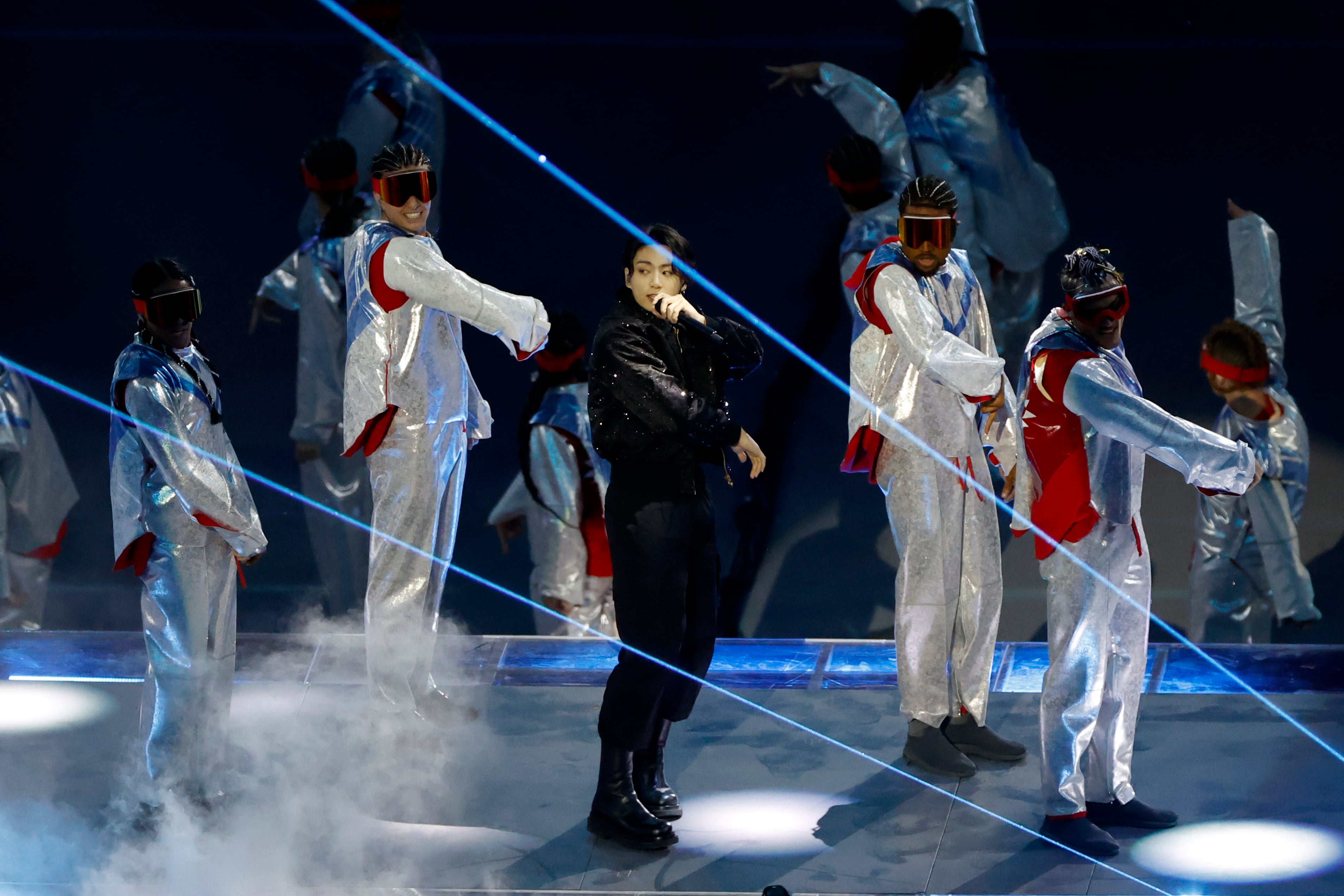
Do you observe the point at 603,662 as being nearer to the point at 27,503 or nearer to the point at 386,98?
the point at 386,98

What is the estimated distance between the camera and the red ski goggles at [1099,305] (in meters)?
3.64

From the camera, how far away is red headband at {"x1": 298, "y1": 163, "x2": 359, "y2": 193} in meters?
6.05

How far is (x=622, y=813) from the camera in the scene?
12.1 ft

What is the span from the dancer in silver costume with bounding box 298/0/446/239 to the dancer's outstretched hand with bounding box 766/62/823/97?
1.26 m

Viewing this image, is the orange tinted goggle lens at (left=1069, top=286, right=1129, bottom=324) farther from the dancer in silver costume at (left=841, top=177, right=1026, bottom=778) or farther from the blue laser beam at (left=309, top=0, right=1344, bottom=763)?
the blue laser beam at (left=309, top=0, right=1344, bottom=763)

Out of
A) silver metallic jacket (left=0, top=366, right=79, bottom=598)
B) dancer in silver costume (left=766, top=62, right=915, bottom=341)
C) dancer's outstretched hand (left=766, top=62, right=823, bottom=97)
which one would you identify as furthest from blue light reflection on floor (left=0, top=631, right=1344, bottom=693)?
dancer's outstretched hand (left=766, top=62, right=823, bottom=97)

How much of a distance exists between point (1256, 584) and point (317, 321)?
3.72 meters

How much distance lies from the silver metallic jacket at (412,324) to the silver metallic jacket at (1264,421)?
316 centimetres

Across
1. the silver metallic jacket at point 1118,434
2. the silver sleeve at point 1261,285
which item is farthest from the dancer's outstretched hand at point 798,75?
the silver metallic jacket at point 1118,434

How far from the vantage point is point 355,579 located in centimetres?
668

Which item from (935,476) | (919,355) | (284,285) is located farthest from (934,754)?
(284,285)

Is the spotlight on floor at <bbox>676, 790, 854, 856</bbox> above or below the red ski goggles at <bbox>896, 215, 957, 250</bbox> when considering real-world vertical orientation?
below

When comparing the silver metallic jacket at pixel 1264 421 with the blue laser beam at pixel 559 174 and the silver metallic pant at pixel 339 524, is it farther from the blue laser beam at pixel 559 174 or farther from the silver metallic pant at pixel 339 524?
the silver metallic pant at pixel 339 524

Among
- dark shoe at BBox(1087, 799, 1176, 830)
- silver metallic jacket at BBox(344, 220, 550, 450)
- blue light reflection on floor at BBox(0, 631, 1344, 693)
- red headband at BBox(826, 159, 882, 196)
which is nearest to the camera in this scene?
dark shoe at BBox(1087, 799, 1176, 830)
